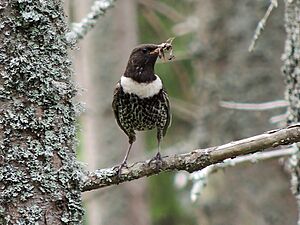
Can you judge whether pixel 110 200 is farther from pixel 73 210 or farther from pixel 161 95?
pixel 73 210

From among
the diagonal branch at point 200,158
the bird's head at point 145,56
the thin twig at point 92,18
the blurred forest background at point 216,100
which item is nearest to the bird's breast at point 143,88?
the bird's head at point 145,56

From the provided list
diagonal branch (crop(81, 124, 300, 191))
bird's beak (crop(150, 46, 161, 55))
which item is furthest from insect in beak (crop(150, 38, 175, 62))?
diagonal branch (crop(81, 124, 300, 191))

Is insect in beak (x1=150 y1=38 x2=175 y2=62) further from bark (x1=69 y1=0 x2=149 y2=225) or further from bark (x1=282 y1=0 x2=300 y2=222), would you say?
bark (x1=69 y1=0 x2=149 y2=225)

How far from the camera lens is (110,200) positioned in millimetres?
6270

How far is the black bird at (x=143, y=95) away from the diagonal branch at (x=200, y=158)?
52.7 inches

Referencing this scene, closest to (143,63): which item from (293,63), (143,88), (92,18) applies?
(143,88)

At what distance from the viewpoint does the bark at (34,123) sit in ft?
7.95

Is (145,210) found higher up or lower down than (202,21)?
lower down

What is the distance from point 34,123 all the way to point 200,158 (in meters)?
0.60

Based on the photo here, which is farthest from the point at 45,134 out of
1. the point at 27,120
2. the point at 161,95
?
the point at 161,95

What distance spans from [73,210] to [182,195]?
5945mm

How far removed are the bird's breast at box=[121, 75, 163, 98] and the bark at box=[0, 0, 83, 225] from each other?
5.57 feet

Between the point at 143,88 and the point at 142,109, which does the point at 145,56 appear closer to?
the point at 143,88

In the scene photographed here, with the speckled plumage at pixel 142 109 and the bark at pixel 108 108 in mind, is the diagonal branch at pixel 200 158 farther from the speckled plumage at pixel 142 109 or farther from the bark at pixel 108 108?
the bark at pixel 108 108
